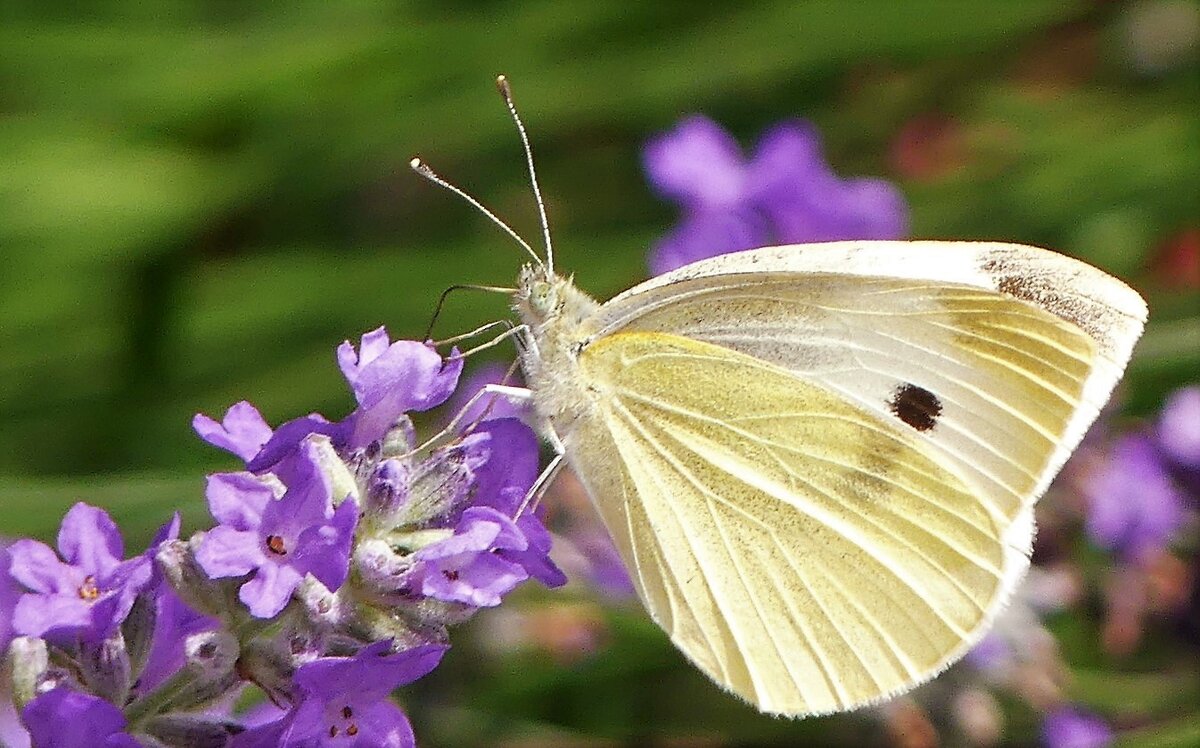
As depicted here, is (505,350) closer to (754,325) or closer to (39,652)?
(754,325)

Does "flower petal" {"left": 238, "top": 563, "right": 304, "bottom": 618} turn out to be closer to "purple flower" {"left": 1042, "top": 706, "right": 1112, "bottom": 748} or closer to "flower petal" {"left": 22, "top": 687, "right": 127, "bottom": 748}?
"flower petal" {"left": 22, "top": 687, "right": 127, "bottom": 748}

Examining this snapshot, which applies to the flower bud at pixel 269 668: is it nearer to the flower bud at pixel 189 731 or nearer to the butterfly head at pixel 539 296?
the flower bud at pixel 189 731

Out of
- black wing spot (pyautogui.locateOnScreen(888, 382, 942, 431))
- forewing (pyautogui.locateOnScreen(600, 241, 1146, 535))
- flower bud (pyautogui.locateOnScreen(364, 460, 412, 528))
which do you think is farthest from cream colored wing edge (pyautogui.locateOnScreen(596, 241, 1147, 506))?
flower bud (pyautogui.locateOnScreen(364, 460, 412, 528))

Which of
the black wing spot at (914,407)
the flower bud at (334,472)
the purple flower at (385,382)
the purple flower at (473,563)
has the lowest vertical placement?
the purple flower at (473,563)

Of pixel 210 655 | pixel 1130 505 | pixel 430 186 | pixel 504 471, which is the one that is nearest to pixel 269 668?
pixel 210 655

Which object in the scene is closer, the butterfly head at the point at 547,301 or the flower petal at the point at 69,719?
the flower petal at the point at 69,719

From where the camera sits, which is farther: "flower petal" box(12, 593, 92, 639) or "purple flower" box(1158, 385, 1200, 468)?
"purple flower" box(1158, 385, 1200, 468)

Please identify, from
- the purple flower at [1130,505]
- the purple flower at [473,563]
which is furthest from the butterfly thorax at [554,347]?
the purple flower at [1130,505]
